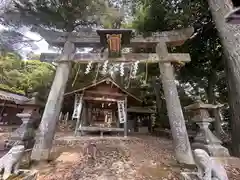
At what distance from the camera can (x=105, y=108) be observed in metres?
15.9

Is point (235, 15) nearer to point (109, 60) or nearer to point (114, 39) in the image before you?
point (114, 39)

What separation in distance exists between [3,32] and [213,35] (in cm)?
1231

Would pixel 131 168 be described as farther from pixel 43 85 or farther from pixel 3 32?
pixel 43 85

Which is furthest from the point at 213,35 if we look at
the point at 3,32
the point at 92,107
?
the point at 3,32

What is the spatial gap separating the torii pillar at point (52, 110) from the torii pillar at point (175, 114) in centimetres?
341

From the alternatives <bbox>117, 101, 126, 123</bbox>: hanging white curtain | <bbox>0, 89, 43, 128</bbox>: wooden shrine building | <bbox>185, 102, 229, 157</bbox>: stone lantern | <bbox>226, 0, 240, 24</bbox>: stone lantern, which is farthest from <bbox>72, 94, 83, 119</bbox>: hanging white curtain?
<bbox>226, 0, 240, 24</bbox>: stone lantern

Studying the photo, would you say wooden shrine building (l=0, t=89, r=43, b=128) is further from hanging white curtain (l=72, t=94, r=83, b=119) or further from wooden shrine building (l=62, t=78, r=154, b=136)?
wooden shrine building (l=62, t=78, r=154, b=136)

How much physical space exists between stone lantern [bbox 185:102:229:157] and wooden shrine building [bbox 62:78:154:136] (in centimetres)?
781

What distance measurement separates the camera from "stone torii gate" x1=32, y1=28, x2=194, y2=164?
5.05 meters

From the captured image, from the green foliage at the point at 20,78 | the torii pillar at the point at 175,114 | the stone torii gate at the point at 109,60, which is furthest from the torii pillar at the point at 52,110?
the green foliage at the point at 20,78

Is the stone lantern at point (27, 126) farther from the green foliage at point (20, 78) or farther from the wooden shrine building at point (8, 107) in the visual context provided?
the green foliage at point (20, 78)

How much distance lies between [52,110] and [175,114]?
3959 mm

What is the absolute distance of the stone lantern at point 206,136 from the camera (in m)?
4.63

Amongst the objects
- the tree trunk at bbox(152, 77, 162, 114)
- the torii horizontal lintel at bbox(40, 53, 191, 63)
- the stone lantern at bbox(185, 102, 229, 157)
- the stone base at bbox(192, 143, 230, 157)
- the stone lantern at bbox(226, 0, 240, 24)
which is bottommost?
the stone base at bbox(192, 143, 230, 157)
